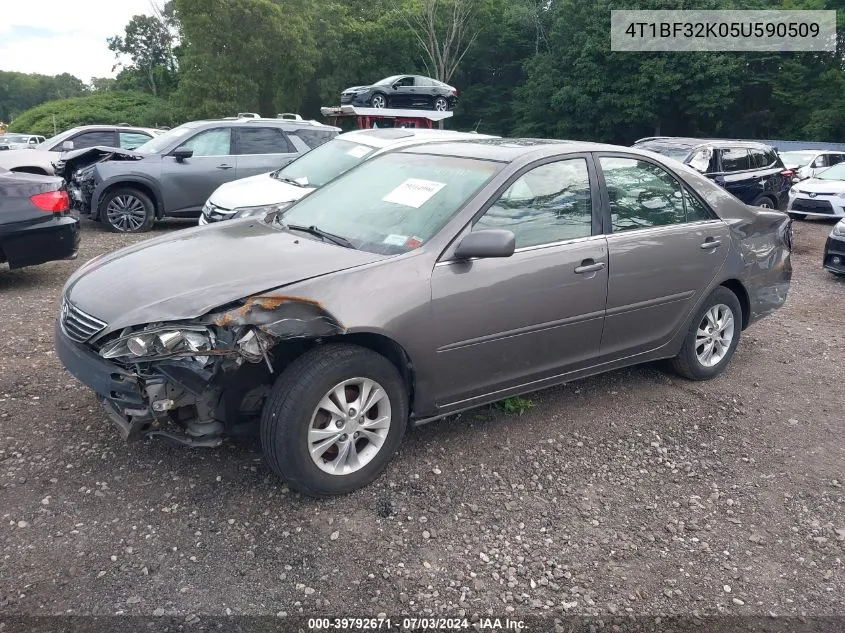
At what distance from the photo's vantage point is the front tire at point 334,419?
3137 millimetres

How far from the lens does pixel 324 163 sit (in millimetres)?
A: 8508

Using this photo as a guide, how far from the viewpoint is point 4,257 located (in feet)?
21.2

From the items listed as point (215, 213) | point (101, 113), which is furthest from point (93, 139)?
point (101, 113)

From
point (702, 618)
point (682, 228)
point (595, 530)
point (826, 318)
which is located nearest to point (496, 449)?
point (595, 530)

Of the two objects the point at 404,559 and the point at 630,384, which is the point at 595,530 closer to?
the point at 404,559

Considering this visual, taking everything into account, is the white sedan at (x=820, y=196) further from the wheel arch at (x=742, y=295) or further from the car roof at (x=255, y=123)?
the wheel arch at (x=742, y=295)

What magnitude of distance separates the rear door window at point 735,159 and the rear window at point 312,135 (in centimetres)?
692

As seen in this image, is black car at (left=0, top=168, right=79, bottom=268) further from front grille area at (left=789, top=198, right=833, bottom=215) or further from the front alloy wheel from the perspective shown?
front grille area at (left=789, top=198, right=833, bottom=215)

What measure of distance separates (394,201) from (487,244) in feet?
2.51

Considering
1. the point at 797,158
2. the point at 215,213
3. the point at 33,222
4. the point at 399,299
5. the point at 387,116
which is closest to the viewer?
the point at 399,299

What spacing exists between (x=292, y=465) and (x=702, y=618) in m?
1.81

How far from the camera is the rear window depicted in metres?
11.2

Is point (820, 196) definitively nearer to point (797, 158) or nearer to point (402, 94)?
point (797, 158)

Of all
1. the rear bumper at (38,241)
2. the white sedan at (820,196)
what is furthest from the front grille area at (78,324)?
the white sedan at (820,196)
